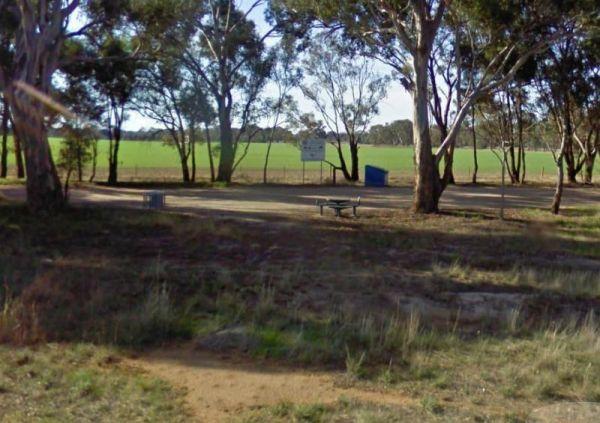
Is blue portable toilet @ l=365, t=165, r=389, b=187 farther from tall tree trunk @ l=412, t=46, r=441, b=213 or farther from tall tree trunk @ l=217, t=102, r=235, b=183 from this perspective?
tall tree trunk @ l=412, t=46, r=441, b=213

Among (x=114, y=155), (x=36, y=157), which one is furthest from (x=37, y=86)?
(x=114, y=155)

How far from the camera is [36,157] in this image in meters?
20.3

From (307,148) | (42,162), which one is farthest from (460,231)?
(307,148)

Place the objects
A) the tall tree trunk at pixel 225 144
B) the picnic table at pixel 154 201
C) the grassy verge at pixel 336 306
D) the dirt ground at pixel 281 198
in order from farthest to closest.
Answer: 1. the tall tree trunk at pixel 225 144
2. the dirt ground at pixel 281 198
3. the picnic table at pixel 154 201
4. the grassy verge at pixel 336 306

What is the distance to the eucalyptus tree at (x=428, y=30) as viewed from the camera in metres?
21.4

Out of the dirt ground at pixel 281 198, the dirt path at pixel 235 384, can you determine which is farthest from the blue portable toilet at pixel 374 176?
the dirt path at pixel 235 384

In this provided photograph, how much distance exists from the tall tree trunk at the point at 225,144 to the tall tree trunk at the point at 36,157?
2048cm

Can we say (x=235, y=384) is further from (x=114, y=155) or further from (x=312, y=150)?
(x=312, y=150)

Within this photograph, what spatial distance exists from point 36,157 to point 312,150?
23.9m

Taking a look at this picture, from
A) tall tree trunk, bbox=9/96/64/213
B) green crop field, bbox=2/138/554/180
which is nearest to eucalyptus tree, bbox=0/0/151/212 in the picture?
tall tree trunk, bbox=9/96/64/213

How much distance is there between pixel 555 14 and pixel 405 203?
10207 mm

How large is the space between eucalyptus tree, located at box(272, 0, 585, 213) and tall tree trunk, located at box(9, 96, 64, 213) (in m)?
8.91

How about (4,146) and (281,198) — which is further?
(4,146)

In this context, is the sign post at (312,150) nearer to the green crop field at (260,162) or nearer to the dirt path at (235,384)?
the green crop field at (260,162)
